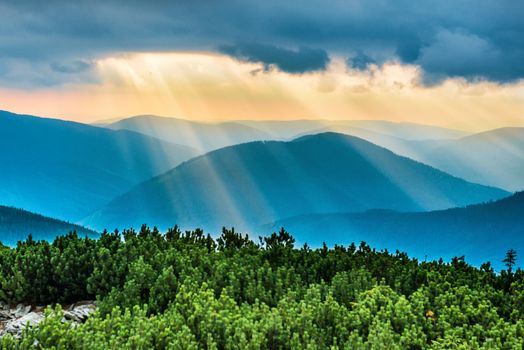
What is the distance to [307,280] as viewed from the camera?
11836 mm

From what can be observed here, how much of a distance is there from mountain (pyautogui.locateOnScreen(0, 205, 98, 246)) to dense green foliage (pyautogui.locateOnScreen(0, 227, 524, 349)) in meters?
174

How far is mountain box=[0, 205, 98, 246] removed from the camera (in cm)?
18100

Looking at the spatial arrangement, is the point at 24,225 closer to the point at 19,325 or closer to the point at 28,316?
the point at 28,316

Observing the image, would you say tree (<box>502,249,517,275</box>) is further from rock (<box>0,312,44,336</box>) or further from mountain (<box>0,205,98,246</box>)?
mountain (<box>0,205,98,246</box>)

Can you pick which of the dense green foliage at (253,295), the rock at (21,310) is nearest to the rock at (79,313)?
the dense green foliage at (253,295)

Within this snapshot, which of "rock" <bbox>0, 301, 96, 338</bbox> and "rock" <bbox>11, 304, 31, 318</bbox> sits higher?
"rock" <bbox>11, 304, 31, 318</bbox>

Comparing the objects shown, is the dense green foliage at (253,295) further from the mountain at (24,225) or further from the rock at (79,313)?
the mountain at (24,225)

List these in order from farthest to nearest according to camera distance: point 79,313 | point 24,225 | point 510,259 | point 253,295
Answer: point 24,225 → point 510,259 → point 79,313 → point 253,295

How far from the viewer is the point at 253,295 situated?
10305 millimetres

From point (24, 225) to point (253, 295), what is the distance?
7546 inches

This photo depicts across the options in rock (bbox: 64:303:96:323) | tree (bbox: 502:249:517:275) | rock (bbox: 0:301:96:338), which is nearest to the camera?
rock (bbox: 0:301:96:338)

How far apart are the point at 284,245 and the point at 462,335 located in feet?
20.7

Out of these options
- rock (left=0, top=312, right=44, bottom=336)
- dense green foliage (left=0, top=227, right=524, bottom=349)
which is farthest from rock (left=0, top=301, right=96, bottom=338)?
dense green foliage (left=0, top=227, right=524, bottom=349)

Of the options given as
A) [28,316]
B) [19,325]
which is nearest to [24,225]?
[28,316]
